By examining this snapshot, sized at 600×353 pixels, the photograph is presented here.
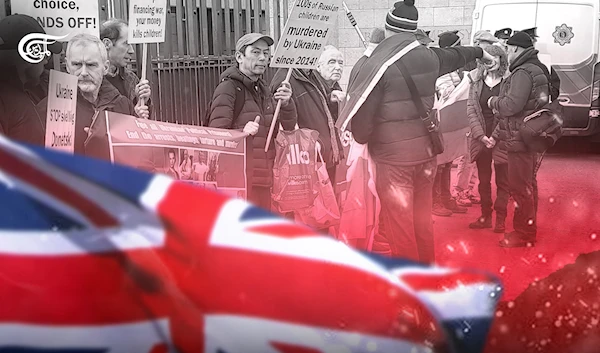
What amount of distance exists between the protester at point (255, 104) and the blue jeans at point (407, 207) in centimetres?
29

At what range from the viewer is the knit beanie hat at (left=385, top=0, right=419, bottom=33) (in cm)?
181

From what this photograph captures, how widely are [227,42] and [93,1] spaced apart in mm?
329

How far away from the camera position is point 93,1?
6.01 ft

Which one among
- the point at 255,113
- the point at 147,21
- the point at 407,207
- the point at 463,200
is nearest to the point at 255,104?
the point at 255,113

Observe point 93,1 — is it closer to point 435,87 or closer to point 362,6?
point 362,6

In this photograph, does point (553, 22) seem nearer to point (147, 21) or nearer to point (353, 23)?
point (353, 23)

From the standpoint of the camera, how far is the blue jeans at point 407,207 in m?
1.84

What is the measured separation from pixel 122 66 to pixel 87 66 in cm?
9

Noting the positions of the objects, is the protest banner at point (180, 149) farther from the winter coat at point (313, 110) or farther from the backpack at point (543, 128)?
the backpack at point (543, 128)

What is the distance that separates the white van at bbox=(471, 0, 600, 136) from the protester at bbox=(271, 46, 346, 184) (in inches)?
15.4

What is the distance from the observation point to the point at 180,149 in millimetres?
1850

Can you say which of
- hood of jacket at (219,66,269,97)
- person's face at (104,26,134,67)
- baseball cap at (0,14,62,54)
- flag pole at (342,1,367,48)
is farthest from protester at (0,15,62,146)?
flag pole at (342,1,367,48)

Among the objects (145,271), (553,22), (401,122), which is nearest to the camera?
(145,271)

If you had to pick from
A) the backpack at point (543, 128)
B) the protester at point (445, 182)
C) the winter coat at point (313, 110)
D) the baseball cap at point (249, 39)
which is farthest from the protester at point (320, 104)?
the backpack at point (543, 128)
